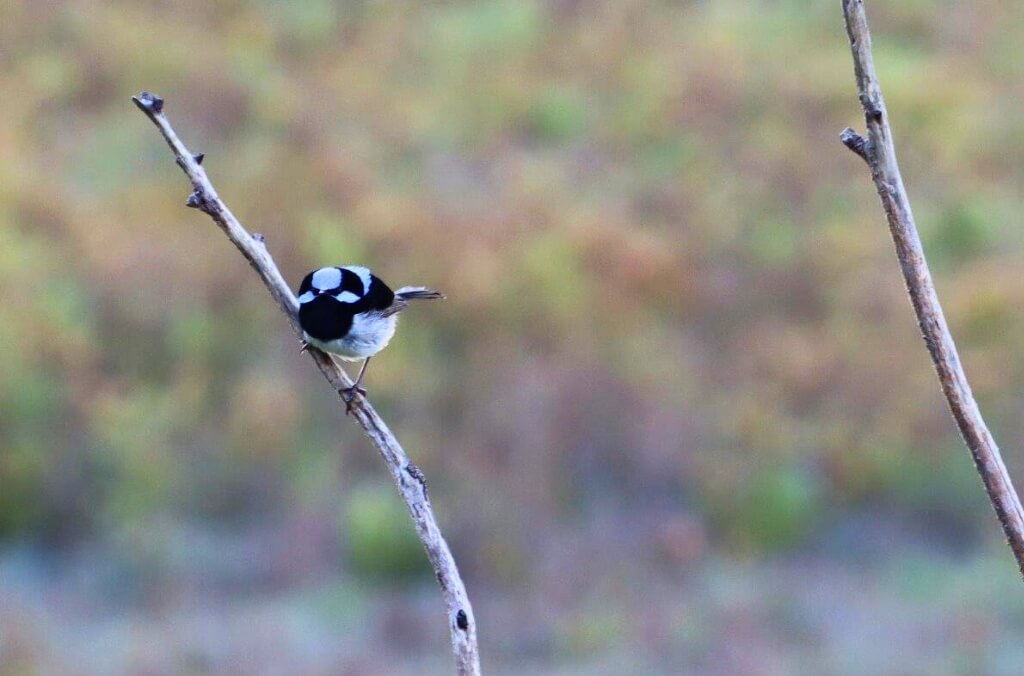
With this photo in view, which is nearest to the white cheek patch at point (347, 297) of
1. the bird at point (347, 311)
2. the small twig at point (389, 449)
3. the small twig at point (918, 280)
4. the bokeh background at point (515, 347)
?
the bird at point (347, 311)

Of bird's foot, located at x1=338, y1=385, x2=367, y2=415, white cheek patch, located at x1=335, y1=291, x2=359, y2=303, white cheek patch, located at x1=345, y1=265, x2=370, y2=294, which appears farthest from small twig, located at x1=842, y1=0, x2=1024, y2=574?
white cheek patch, located at x1=345, y1=265, x2=370, y2=294

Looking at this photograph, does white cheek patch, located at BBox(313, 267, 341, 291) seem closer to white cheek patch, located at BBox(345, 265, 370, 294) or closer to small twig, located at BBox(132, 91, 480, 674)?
white cheek patch, located at BBox(345, 265, 370, 294)

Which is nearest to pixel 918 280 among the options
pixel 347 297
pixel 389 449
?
pixel 389 449

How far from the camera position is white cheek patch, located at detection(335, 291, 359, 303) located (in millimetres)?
3938

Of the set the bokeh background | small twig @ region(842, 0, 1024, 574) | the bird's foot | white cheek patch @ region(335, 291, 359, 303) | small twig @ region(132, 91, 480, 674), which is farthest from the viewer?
the bokeh background

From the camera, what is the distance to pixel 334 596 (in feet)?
28.0

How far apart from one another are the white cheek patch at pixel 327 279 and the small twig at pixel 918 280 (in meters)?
2.57

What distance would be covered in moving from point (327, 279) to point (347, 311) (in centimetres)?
23

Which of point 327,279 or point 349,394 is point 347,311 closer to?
point 327,279

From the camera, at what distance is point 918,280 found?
1.59m

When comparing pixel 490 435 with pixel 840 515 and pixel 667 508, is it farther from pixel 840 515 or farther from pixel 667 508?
pixel 840 515

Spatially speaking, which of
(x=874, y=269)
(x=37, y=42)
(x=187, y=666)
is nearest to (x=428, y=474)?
(x=187, y=666)

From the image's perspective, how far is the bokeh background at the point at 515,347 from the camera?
831 centimetres

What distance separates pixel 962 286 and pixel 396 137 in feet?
17.8
